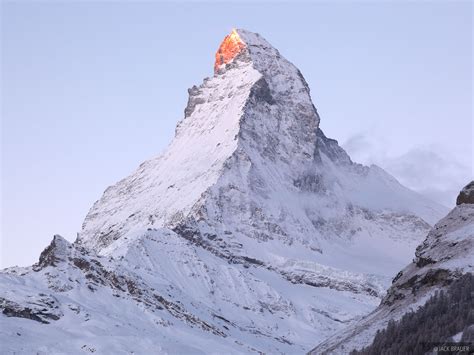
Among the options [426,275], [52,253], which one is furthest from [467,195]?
[52,253]

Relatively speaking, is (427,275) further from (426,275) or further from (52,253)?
(52,253)

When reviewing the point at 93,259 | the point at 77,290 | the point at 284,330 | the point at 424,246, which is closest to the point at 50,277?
the point at 77,290

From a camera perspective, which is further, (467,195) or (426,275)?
(467,195)

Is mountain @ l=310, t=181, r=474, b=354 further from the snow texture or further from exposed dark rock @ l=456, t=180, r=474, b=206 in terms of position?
exposed dark rock @ l=456, t=180, r=474, b=206

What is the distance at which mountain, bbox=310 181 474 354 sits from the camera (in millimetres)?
35344

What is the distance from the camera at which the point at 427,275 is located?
121 ft

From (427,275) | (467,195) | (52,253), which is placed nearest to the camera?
(427,275)

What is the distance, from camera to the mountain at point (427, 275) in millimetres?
35344

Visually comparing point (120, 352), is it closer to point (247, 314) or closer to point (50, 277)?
point (50, 277)

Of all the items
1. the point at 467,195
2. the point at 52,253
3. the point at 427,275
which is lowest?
the point at 427,275

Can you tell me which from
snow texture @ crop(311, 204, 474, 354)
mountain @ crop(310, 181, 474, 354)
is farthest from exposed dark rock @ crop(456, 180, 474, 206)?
snow texture @ crop(311, 204, 474, 354)

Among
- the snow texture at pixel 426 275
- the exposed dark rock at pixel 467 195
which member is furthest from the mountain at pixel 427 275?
the exposed dark rock at pixel 467 195

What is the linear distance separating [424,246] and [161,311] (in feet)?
210

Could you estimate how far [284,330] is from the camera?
170m
